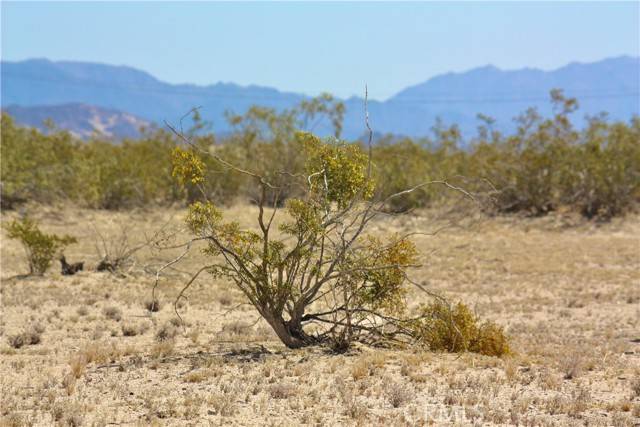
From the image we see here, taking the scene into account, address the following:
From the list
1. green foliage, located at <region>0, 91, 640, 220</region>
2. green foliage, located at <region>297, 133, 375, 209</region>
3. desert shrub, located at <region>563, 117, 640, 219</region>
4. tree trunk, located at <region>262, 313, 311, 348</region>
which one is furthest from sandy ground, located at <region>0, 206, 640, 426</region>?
desert shrub, located at <region>563, 117, 640, 219</region>

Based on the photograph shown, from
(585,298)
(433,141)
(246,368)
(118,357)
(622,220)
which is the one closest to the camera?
(246,368)

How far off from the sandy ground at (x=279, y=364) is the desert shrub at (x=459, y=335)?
37cm

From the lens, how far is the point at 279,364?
30.9 ft

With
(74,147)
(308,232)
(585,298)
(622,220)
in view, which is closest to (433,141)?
(622,220)

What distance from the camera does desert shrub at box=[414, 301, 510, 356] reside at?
10570mm

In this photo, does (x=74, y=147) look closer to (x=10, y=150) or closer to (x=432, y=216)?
(x=10, y=150)

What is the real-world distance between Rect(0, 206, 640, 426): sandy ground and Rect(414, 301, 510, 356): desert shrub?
0.37 metres

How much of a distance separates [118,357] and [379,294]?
3889mm

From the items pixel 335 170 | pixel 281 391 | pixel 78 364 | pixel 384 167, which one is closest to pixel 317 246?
pixel 335 170

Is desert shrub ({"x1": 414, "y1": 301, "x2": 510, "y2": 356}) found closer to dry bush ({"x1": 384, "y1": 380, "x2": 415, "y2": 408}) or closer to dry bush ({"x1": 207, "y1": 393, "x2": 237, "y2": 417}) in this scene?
dry bush ({"x1": 384, "y1": 380, "x2": 415, "y2": 408})

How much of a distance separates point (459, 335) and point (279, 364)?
2885 mm

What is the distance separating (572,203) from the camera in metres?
34.2

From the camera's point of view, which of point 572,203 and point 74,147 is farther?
point 74,147

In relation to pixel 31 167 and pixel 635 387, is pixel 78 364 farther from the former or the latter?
pixel 31 167
